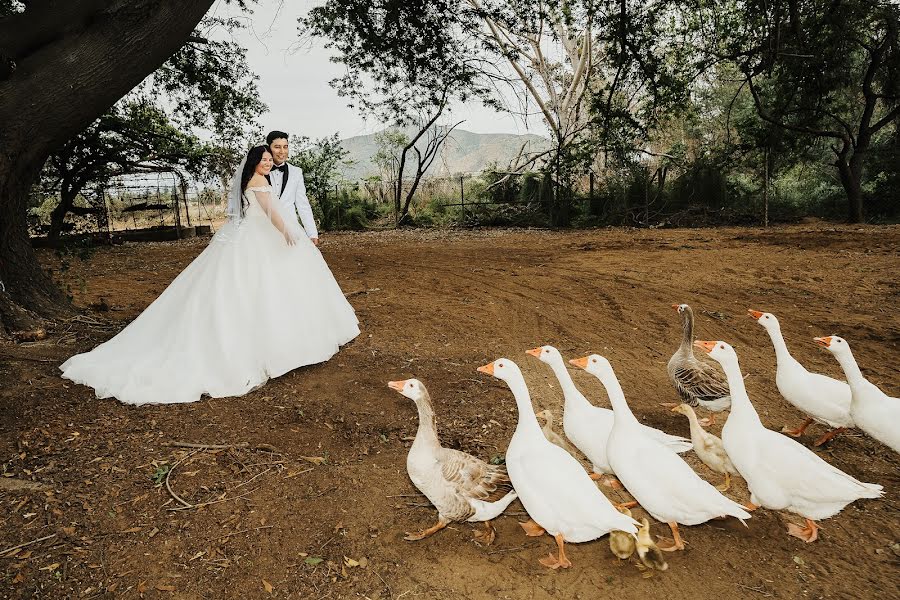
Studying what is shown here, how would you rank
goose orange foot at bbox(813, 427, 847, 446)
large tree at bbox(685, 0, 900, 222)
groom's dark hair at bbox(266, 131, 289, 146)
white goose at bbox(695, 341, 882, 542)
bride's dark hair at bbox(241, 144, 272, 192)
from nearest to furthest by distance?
white goose at bbox(695, 341, 882, 542)
goose orange foot at bbox(813, 427, 847, 446)
bride's dark hair at bbox(241, 144, 272, 192)
groom's dark hair at bbox(266, 131, 289, 146)
large tree at bbox(685, 0, 900, 222)

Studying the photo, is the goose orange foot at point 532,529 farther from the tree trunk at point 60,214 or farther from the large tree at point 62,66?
the tree trunk at point 60,214

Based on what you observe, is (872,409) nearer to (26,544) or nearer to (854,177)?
(26,544)

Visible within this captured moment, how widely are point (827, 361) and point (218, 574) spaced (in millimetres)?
5777

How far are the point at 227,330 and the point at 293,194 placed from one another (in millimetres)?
1622

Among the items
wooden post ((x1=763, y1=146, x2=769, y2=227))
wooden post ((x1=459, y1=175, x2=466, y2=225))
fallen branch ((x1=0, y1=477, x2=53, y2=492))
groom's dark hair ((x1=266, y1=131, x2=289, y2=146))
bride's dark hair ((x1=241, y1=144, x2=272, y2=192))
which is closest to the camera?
fallen branch ((x1=0, y1=477, x2=53, y2=492))

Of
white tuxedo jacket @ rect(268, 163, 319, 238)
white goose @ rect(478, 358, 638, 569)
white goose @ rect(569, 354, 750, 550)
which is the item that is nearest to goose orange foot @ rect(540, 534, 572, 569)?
white goose @ rect(478, 358, 638, 569)

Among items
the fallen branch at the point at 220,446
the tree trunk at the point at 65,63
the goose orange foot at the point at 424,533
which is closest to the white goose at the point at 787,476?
the goose orange foot at the point at 424,533

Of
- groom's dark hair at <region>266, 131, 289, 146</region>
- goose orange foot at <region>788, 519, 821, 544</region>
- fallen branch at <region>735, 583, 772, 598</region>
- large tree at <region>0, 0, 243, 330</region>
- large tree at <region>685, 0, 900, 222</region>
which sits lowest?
fallen branch at <region>735, 583, 772, 598</region>

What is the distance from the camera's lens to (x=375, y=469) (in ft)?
11.4

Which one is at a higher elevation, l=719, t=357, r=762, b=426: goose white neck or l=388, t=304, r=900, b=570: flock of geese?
l=719, t=357, r=762, b=426: goose white neck

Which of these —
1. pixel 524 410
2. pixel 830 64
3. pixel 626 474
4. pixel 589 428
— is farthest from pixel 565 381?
pixel 830 64

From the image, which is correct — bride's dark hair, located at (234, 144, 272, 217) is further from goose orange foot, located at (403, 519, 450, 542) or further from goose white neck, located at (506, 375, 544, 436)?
goose orange foot, located at (403, 519, 450, 542)

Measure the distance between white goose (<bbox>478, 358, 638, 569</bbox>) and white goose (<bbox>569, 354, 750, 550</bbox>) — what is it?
274 millimetres

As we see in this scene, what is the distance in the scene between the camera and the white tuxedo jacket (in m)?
5.16
